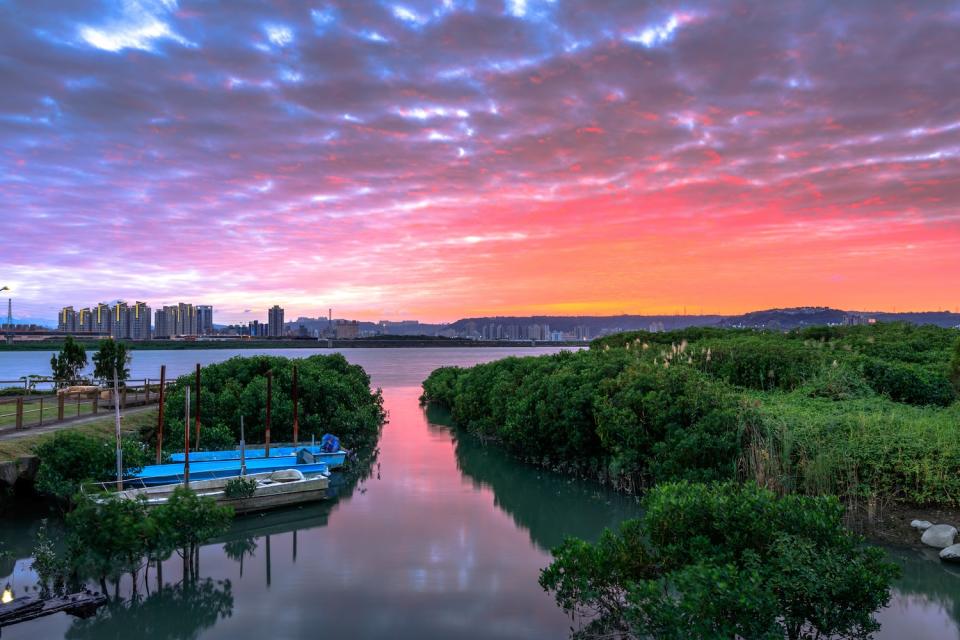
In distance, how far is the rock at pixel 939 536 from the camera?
14367mm

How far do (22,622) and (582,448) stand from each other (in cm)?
1815

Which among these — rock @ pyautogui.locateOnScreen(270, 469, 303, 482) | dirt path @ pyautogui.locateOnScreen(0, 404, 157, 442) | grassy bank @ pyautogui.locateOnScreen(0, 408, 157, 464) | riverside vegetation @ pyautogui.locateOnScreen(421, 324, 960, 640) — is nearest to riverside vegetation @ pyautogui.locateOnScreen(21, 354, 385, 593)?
grassy bank @ pyautogui.locateOnScreen(0, 408, 157, 464)

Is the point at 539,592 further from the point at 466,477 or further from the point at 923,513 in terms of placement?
the point at 466,477

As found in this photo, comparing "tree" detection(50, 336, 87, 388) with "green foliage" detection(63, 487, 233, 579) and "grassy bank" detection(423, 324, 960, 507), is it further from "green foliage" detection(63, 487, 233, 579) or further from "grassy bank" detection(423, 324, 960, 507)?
"green foliage" detection(63, 487, 233, 579)

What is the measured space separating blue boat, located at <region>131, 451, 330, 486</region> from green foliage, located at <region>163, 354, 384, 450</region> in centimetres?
319

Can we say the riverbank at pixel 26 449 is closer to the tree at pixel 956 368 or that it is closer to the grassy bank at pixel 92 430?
the grassy bank at pixel 92 430

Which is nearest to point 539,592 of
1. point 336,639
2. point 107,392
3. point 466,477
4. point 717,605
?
point 336,639

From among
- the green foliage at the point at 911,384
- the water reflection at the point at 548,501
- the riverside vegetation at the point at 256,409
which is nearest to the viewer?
the water reflection at the point at 548,501

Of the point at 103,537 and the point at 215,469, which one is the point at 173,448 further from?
the point at 103,537

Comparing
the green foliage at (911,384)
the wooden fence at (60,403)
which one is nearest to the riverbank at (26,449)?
the wooden fence at (60,403)

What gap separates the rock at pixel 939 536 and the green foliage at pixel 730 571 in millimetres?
5733

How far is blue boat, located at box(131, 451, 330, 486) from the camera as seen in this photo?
20.6 metres

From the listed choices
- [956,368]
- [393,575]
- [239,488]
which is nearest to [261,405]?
[239,488]

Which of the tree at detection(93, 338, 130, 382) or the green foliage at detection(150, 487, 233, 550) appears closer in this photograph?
the green foliage at detection(150, 487, 233, 550)
